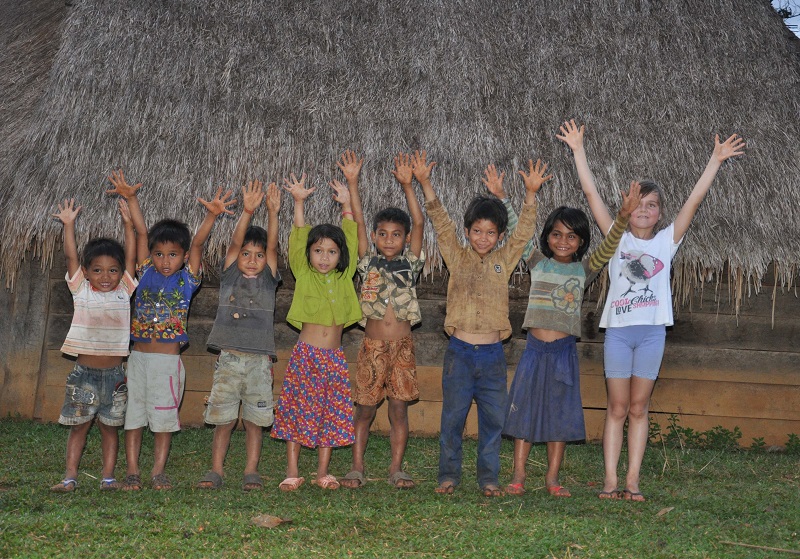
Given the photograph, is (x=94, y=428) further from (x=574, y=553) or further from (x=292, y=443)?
(x=574, y=553)

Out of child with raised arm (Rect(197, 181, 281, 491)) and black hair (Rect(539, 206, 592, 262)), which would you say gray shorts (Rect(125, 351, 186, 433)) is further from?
black hair (Rect(539, 206, 592, 262))

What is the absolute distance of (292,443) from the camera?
425 cm

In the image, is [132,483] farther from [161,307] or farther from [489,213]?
[489,213]

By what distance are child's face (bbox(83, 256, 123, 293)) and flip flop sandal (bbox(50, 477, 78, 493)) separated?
38.6 inches

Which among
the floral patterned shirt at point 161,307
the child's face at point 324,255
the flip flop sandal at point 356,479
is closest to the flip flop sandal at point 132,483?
the floral patterned shirt at point 161,307

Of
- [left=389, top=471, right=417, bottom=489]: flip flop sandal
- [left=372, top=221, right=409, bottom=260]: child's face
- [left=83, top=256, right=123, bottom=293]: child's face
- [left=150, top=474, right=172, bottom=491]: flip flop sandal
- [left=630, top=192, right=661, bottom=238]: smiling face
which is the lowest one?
[left=150, top=474, right=172, bottom=491]: flip flop sandal

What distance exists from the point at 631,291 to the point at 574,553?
152 cm

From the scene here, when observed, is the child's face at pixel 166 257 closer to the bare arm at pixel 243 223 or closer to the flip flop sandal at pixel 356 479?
the bare arm at pixel 243 223

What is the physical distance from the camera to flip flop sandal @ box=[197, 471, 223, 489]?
4.12m

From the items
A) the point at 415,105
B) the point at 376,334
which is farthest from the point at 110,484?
the point at 415,105

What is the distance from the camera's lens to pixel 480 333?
4207mm

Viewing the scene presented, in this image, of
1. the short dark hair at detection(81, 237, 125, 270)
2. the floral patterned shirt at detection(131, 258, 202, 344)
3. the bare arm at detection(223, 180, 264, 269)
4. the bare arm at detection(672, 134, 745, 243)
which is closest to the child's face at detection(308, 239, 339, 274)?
the bare arm at detection(223, 180, 264, 269)

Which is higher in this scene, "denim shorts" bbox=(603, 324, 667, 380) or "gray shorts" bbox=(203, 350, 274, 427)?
"denim shorts" bbox=(603, 324, 667, 380)

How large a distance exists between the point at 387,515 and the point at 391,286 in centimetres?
126
